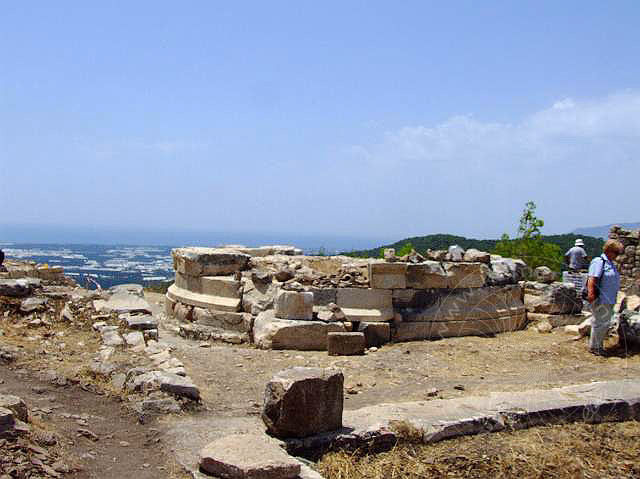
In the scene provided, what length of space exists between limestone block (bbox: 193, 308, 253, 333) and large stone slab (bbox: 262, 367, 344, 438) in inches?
186

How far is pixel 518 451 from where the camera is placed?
199 inches

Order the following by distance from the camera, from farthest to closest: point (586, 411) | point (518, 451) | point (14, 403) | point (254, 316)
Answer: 1. point (254, 316)
2. point (586, 411)
3. point (518, 451)
4. point (14, 403)

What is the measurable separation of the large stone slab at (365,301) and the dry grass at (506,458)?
4.13 meters

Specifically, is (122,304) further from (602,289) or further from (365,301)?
(602,289)

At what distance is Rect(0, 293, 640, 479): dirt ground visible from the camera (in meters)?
4.68

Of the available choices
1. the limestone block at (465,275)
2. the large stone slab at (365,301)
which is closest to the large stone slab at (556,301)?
the limestone block at (465,275)

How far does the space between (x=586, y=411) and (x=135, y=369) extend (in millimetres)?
4589

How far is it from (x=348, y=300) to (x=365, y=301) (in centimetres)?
27

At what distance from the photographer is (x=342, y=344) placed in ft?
28.3

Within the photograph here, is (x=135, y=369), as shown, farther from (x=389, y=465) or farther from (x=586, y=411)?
(x=586, y=411)

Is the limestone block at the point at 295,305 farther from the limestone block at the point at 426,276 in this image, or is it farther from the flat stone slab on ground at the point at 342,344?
the limestone block at the point at 426,276

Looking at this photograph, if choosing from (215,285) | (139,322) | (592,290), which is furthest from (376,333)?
(139,322)

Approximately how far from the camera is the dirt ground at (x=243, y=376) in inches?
184

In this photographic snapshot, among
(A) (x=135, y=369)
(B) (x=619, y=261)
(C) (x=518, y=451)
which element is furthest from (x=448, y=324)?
(B) (x=619, y=261)
